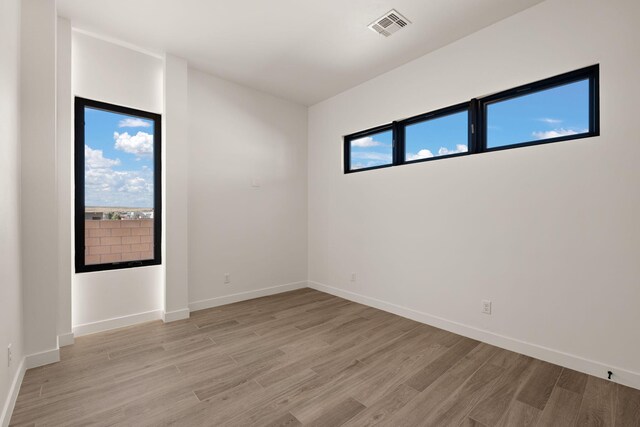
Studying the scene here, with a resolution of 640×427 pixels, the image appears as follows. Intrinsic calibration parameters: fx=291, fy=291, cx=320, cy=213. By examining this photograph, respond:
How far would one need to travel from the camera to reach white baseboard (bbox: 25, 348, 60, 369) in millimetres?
2256

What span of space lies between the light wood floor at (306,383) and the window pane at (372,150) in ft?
6.99

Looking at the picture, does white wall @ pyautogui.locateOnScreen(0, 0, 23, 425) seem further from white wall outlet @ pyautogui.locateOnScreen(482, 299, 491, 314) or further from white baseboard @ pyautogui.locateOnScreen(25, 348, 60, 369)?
white wall outlet @ pyautogui.locateOnScreen(482, 299, 491, 314)

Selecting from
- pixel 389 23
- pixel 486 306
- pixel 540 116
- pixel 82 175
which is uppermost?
pixel 389 23

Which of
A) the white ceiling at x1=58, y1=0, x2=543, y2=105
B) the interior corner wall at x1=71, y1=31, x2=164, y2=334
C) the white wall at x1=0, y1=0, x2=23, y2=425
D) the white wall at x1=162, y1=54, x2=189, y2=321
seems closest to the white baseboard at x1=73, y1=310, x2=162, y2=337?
the interior corner wall at x1=71, y1=31, x2=164, y2=334

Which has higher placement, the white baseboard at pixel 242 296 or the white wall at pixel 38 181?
the white wall at pixel 38 181

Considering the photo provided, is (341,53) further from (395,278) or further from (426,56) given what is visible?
(395,278)

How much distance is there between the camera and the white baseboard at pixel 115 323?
2.89 m

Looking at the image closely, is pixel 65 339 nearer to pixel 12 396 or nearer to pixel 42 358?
pixel 42 358

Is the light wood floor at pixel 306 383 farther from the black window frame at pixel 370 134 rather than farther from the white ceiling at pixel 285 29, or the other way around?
the white ceiling at pixel 285 29

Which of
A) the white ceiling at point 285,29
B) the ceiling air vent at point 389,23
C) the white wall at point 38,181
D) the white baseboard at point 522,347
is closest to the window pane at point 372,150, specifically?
Result: the white ceiling at point 285,29

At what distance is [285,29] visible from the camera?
9.39 feet

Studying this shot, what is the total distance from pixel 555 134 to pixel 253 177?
3434 millimetres

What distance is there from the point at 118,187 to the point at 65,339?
153cm

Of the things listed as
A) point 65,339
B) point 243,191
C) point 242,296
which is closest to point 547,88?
point 243,191
